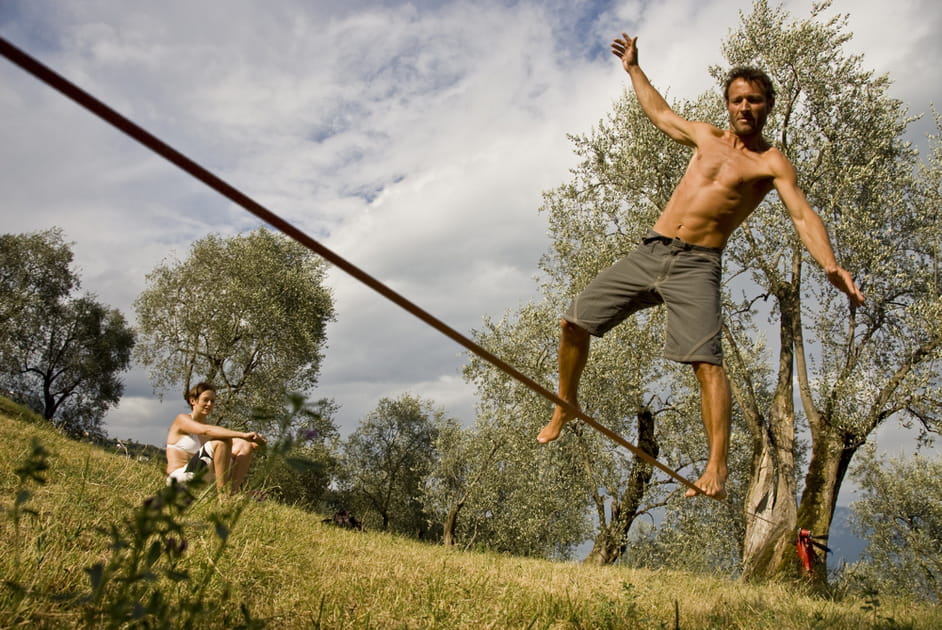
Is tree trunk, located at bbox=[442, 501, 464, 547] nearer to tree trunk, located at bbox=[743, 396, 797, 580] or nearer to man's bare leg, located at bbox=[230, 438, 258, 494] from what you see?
tree trunk, located at bbox=[743, 396, 797, 580]

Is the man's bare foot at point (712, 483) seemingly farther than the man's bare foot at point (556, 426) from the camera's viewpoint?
No

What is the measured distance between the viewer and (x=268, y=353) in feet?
84.2

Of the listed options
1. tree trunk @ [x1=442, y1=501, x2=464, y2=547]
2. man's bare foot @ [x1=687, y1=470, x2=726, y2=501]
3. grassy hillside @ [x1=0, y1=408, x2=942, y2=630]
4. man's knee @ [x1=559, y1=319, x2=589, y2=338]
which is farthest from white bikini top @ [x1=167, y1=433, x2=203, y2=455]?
tree trunk @ [x1=442, y1=501, x2=464, y2=547]

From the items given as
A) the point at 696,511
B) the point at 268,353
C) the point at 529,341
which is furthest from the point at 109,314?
the point at 696,511

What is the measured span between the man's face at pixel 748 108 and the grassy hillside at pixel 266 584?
323 centimetres

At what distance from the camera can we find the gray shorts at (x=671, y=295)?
14.7 feet

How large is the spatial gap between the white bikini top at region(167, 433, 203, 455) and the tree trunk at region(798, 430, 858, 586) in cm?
1051

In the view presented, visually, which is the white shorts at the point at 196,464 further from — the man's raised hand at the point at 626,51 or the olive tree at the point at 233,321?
the olive tree at the point at 233,321

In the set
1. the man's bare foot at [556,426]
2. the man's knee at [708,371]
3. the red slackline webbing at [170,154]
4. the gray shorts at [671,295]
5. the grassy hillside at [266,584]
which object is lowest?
the grassy hillside at [266,584]

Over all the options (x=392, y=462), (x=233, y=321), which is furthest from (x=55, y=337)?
(x=392, y=462)

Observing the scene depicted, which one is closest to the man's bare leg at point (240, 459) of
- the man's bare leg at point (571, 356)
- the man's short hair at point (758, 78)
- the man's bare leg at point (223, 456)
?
the man's bare leg at point (223, 456)

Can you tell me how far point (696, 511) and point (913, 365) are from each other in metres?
8.50

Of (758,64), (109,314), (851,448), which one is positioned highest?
(758,64)

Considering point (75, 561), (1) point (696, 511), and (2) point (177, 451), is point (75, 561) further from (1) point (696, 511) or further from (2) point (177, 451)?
(1) point (696, 511)
